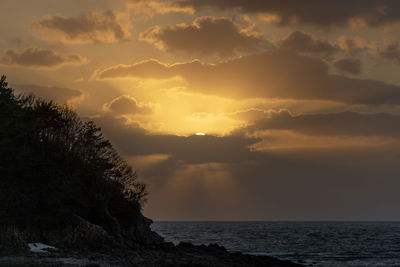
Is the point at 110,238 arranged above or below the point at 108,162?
below

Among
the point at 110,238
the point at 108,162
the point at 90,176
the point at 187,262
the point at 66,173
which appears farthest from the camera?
the point at 108,162

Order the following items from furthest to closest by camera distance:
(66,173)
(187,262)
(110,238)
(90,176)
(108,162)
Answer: (108,162)
(90,176)
(66,173)
(110,238)
(187,262)

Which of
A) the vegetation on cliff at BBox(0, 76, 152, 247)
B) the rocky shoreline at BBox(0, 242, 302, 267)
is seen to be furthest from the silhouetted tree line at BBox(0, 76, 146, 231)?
the rocky shoreline at BBox(0, 242, 302, 267)

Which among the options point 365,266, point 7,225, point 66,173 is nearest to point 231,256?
point 365,266

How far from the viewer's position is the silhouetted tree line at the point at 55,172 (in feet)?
183

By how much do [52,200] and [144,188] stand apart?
18443 mm

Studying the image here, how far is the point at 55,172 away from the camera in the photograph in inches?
2345

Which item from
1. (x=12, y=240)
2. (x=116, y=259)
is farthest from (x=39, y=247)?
(x=116, y=259)

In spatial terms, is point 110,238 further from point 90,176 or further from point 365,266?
point 365,266

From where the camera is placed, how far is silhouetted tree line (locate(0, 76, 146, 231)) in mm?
55713

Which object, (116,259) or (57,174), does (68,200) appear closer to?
(57,174)

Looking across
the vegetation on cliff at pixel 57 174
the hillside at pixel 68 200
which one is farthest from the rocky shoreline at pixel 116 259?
the vegetation on cliff at pixel 57 174

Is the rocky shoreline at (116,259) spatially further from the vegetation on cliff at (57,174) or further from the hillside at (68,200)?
the vegetation on cliff at (57,174)

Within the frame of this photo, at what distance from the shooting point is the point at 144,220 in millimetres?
74438
